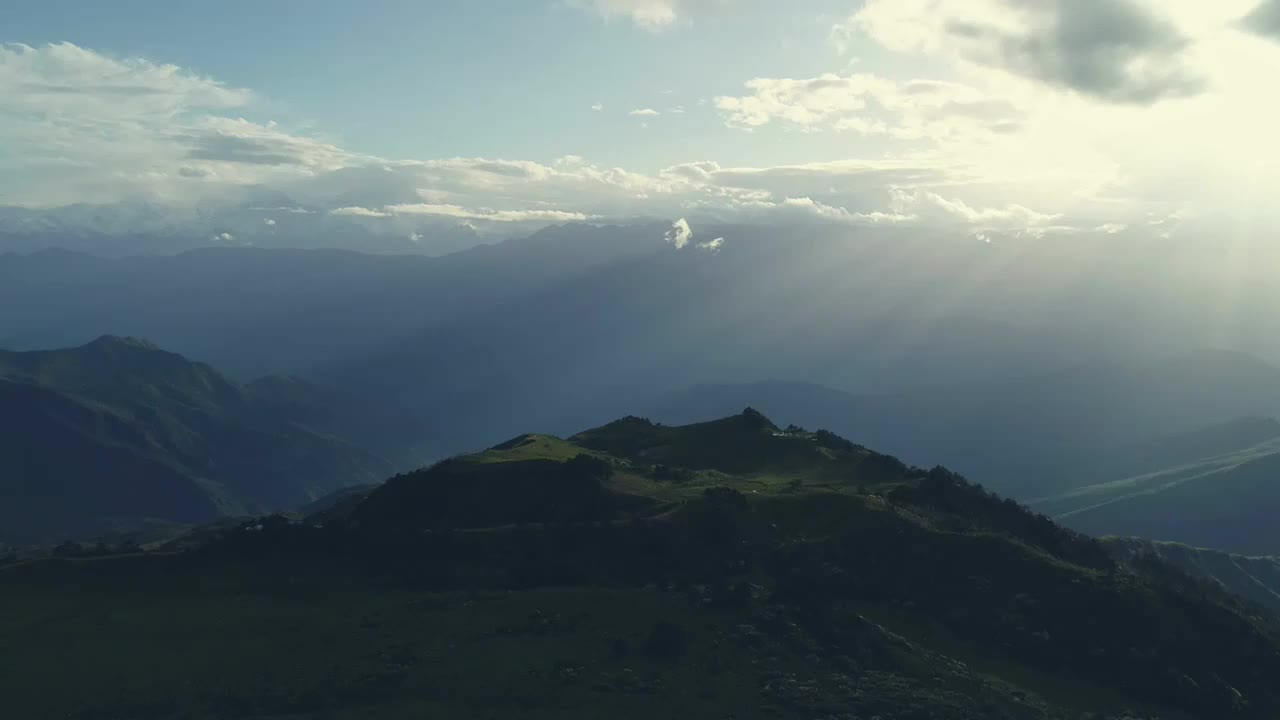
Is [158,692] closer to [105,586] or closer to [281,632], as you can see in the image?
[281,632]

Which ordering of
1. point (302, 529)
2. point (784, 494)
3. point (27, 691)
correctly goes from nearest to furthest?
point (27, 691), point (302, 529), point (784, 494)

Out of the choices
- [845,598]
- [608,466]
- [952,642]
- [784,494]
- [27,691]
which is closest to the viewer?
[27,691]

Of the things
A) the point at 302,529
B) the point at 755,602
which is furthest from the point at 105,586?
the point at 755,602

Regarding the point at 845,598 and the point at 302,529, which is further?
the point at 302,529

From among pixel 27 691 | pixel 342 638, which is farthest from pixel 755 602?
pixel 27 691

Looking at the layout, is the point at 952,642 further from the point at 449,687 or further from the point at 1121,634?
the point at 449,687

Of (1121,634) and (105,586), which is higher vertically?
(105,586)
